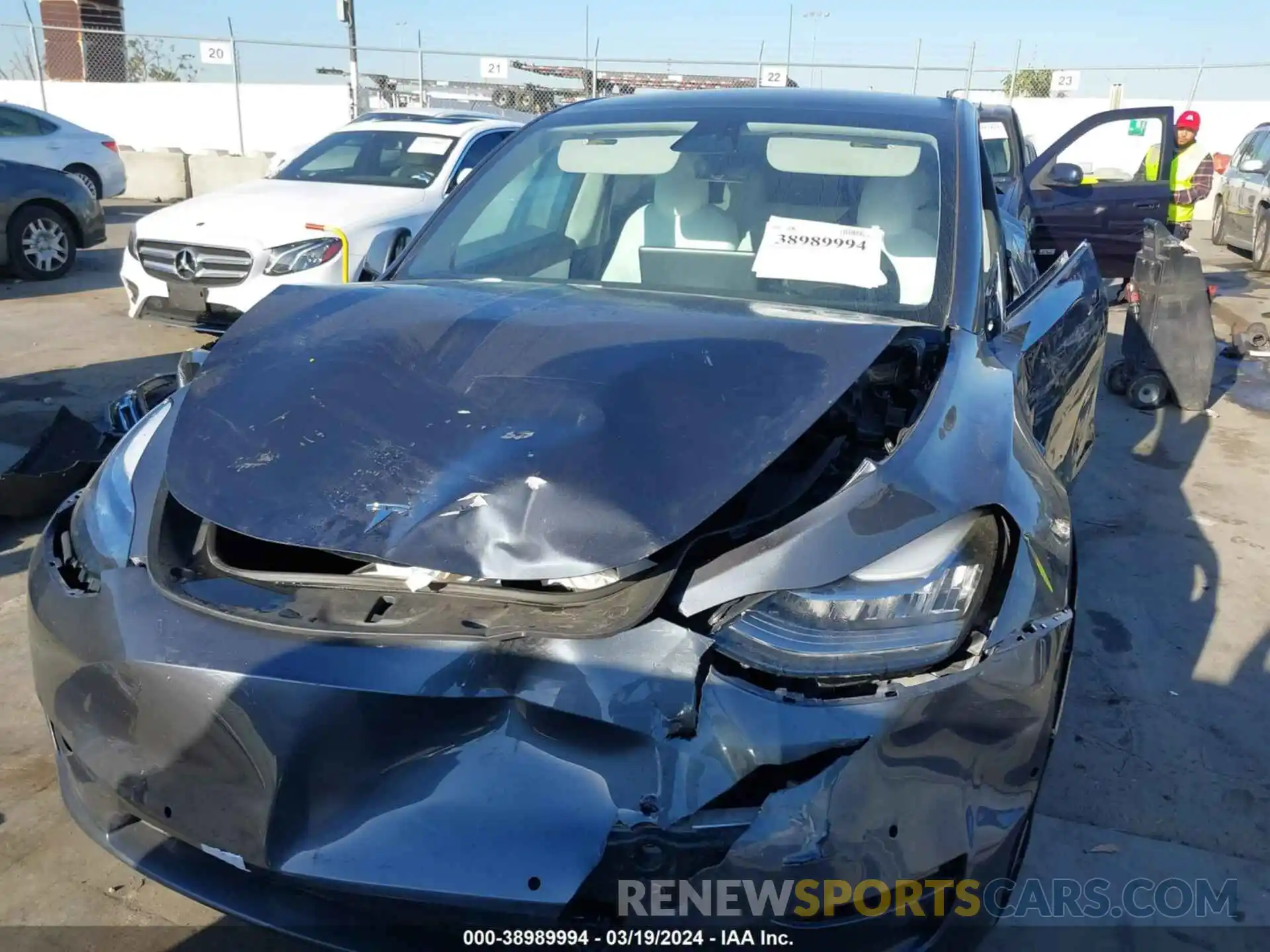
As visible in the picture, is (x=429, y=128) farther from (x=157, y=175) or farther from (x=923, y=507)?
(x=157, y=175)

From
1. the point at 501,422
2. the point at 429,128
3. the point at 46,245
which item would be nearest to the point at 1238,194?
the point at 429,128

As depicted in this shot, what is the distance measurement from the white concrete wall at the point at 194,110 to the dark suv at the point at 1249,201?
15882mm

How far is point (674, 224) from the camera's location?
300 cm

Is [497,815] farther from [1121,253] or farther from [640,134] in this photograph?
[1121,253]

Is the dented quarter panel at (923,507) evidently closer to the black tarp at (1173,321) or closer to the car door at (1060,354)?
the car door at (1060,354)

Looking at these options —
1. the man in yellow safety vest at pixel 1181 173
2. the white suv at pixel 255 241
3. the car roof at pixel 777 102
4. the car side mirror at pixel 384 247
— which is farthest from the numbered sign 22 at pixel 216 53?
the car roof at pixel 777 102

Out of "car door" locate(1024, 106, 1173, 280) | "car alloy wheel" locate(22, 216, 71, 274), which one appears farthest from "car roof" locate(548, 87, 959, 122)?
"car alloy wheel" locate(22, 216, 71, 274)

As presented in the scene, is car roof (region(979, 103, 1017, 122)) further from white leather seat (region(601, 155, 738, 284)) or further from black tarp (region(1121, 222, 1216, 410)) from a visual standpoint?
white leather seat (region(601, 155, 738, 284))

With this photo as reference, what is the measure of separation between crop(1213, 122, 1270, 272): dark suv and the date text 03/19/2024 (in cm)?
1405

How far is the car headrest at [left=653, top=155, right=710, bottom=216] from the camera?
9.78 feet

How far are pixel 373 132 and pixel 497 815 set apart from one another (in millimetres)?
7795

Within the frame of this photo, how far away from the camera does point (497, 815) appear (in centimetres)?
154

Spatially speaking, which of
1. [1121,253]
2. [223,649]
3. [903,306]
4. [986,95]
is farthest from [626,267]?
[986,95]

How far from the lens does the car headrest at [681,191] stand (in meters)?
Answer: 2.98
